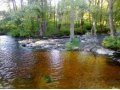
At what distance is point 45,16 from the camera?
167ft

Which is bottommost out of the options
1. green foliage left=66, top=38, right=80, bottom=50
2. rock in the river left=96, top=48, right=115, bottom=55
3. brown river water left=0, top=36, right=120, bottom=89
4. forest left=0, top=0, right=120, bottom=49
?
brown river water left=0, top=36, right=120, bottom=89

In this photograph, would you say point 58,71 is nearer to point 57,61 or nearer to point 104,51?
point 57,61

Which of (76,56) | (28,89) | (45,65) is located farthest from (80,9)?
(28,89)

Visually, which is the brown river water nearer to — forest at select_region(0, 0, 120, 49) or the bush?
the bush

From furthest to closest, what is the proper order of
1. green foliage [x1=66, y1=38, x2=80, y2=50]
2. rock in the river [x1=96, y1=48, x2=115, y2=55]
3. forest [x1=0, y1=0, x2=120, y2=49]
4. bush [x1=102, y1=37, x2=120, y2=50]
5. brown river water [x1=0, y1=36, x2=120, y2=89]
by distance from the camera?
1. forest [x1=0, y1=0, x2=120, y2=49]
2. green foliage [x1=66, y1=38, x2=80, y2=50]
3. bush [x1=102, y1=37, x2=120, y2=50]
4. rock in the river [x1=96, y1=48, x2=115, y2=55]
5. brown river water [x1=0, y1=36, x2=120, y2=89]

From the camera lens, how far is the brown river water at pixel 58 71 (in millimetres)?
16422

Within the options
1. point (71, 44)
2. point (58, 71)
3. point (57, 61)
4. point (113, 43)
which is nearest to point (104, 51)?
point (113, 43)

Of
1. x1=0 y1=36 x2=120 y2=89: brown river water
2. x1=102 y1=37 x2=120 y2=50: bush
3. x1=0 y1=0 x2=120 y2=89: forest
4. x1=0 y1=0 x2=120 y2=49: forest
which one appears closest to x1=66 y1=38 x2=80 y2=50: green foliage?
x1=0 y1=0 x2=120 y2=89: forest

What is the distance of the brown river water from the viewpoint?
16422 millimetres

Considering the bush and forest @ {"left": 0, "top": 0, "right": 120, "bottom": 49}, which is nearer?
the bush

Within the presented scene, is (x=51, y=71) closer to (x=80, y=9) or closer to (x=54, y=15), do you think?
(x=80, y=9)

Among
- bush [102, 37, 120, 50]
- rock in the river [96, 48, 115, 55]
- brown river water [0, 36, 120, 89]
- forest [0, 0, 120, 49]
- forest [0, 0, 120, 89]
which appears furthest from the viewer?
forest [0, 0, 120, 49]

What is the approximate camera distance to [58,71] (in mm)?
19797

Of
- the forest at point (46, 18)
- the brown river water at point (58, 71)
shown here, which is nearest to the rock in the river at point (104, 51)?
the brown river water at point (58, 71)
